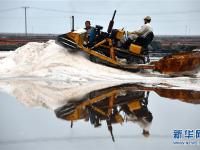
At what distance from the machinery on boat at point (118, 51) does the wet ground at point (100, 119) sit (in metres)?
2.94

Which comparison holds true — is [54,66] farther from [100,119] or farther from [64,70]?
[100,119]

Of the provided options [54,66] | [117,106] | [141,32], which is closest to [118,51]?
[141,32]

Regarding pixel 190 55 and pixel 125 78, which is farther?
pixel 190 55

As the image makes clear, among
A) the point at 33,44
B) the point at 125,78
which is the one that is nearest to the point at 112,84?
the point at 125,78

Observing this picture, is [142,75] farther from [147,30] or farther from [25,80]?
[25,80]

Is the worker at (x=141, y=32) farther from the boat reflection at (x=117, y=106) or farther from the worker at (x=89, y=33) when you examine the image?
the boat reflection at (x=117, y=106)

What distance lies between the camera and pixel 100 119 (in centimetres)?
722

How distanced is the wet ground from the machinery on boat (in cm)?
294

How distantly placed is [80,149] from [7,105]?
340cm

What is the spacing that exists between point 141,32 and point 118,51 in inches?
37.2

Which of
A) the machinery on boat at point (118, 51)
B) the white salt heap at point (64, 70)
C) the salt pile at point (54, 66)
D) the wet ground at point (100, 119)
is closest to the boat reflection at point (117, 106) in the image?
the wet ground at point (100, 119)

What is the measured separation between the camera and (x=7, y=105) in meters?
8.45

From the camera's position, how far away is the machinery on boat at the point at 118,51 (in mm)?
13250

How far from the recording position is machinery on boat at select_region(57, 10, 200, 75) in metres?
13.2
